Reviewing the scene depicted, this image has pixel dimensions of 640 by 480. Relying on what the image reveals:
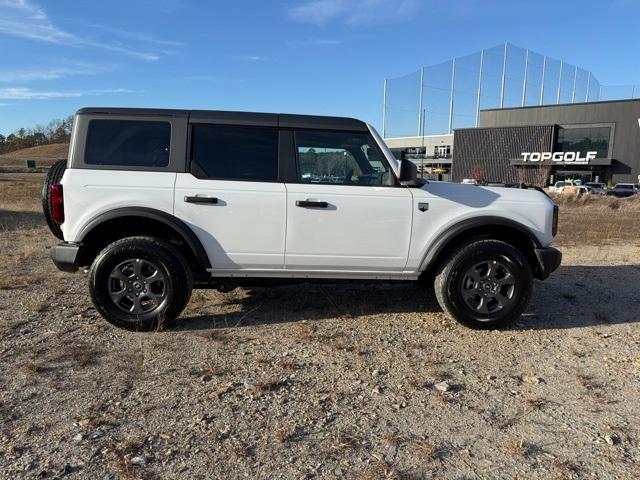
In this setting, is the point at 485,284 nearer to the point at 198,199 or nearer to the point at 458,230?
the point at 458,230

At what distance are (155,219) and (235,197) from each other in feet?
2.31

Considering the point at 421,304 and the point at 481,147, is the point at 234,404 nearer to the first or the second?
the point at 421,304

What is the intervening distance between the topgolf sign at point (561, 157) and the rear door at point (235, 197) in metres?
64.3

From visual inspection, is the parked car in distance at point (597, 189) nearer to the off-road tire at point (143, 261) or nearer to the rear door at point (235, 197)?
the rear door at point (235, 197)

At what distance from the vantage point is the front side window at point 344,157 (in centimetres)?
458

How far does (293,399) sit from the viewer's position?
3.29 m

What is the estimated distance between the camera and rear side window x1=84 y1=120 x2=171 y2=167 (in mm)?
4410

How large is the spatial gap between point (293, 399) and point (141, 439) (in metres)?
0.96

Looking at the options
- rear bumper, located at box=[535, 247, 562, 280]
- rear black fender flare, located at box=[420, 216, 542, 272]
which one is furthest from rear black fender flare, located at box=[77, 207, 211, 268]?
rear bumper, located at box=[535, 247, 562, 280]

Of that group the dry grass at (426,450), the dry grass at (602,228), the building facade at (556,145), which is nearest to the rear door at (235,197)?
the dry grass at (426,450)

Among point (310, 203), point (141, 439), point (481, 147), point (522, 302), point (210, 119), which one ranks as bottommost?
point (141, 439)

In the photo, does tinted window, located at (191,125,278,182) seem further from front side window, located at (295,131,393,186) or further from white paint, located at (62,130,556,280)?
front side window, located at (295,131,393,186)

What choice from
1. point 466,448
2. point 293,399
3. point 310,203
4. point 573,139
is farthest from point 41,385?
point 573,139

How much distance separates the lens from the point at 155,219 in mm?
4344
